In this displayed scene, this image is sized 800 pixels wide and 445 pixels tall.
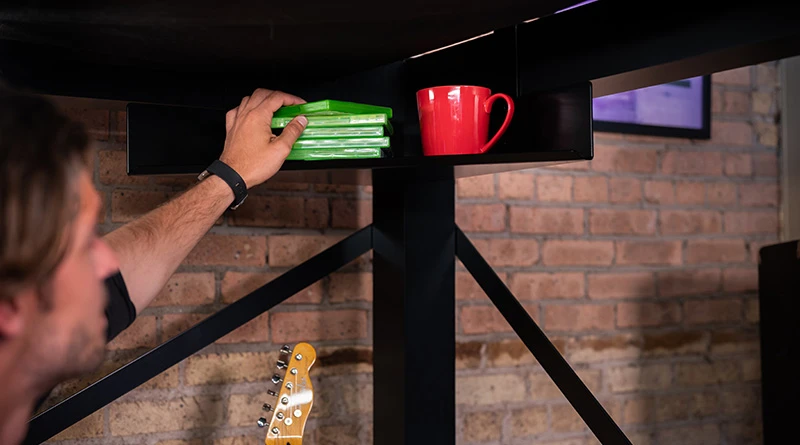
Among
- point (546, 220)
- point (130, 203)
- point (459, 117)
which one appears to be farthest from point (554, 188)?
point (130, 203)

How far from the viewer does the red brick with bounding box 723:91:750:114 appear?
1986mm

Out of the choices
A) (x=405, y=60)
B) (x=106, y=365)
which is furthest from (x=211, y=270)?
(x=405, y=60)

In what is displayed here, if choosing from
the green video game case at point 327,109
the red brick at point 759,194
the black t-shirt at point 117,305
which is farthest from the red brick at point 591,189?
the black t-shirt at point 117,305

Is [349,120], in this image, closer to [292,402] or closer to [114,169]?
[292,402]

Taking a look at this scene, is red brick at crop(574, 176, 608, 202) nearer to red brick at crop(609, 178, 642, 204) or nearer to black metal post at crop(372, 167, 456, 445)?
red brick at crop(609, 178, 642, 204)

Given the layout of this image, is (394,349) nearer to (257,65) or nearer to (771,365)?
(257,65)

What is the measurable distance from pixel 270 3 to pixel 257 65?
0.25 metres

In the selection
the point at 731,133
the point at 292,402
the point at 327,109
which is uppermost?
the point at 731,133

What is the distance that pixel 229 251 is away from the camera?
151 centimetres

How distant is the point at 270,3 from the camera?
0.87 metres

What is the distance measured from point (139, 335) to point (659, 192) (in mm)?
1274

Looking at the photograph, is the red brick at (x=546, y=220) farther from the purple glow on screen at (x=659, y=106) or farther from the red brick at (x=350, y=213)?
the red brick at (x=350, y=213)

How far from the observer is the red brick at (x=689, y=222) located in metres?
1.92

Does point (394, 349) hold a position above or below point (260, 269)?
below
